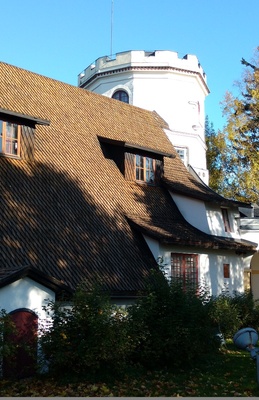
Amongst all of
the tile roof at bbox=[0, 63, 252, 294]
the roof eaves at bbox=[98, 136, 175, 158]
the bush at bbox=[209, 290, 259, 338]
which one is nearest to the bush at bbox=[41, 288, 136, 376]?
the tile roof at bbox=[0, 63, 252, 294]

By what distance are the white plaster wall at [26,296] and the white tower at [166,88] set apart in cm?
2024

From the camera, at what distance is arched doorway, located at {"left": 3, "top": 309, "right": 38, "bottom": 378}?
1276 cm

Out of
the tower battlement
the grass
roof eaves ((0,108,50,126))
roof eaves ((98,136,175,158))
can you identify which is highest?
the tower battlement

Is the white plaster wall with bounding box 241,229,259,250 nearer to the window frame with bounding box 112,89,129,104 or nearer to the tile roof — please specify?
the tile roof

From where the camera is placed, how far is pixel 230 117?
113 ft

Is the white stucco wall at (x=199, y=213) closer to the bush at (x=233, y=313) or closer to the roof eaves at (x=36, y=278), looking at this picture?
the bush at (x=233, y=313)

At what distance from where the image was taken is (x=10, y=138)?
18422 mm

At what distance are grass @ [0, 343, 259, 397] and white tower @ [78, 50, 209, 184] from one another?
20.1 m

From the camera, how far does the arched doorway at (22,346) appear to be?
41.9 ft

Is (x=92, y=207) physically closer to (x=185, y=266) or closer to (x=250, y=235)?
(x=185, y=266)

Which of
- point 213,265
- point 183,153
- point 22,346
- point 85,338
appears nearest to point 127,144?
point 213,265

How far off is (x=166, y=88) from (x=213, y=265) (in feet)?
47.2

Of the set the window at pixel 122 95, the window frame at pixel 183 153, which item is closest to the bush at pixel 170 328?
the window frame at pixel 183 153

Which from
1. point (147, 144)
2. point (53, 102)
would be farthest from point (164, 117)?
point (53, 102)
